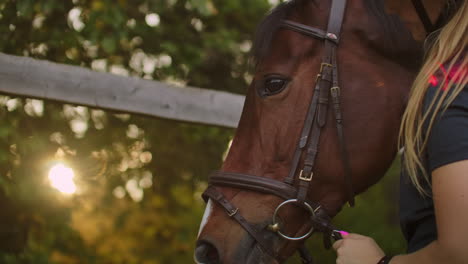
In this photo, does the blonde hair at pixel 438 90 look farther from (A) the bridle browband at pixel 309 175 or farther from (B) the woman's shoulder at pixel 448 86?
(A) the bridle browband at pixel 309 175

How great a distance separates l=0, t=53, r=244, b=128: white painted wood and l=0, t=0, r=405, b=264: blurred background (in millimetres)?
122

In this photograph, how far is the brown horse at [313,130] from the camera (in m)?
2.05

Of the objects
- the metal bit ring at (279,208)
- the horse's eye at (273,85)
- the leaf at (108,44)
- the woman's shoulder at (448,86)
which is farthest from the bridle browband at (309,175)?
the leaf at (108,44)

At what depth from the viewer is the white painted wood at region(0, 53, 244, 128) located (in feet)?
8.49

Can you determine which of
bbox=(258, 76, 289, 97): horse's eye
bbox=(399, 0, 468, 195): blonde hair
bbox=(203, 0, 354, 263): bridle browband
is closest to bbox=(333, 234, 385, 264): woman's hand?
bbox=(203, 0, 354, 263): bridle browband

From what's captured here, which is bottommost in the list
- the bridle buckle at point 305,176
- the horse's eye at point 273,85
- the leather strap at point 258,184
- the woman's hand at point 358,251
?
the woman's hand at point 358,251

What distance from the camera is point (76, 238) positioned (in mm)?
4562

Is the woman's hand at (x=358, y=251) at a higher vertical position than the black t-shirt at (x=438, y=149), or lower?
lower

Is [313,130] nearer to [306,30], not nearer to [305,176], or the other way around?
[305,176]

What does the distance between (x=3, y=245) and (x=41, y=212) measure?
41 centimetres

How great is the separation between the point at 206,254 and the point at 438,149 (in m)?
0.95

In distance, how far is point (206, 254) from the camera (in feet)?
6.75

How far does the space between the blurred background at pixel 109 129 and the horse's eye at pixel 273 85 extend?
0.32 meters

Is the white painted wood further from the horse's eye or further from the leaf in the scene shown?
the horse's eye
